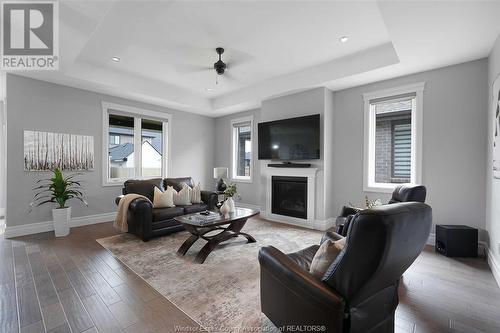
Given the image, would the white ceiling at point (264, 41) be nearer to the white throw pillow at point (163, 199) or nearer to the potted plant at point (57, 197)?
the potted plant at point (57, 197)

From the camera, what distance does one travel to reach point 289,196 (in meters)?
5.00

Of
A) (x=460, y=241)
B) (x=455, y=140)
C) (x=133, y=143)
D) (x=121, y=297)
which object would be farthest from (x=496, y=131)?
(x=133, y=143)

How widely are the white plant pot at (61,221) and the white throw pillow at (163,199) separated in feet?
4.73

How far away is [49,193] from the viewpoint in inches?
167

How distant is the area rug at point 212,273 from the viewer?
6.22 feet

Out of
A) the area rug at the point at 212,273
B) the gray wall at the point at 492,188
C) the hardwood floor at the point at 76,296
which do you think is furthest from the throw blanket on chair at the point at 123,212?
the gray wall at the point at 492,188

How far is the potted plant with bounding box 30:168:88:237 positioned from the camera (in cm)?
388

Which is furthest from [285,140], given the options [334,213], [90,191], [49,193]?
[49,193]

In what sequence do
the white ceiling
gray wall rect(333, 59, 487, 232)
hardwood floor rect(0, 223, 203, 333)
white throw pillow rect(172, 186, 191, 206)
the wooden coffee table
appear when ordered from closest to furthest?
hardwood floor rect(0, 223, 203, 333) < the white ceiling < the wooden coffee table < gray wall rect(333, 59, 487, 232) < white throw pillow rect(172, 186, 191, 206)

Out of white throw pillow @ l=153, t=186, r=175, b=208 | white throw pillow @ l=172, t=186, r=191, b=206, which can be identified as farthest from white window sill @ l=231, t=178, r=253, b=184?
white throw pillow @ l=153, t=186, r=175, b=208

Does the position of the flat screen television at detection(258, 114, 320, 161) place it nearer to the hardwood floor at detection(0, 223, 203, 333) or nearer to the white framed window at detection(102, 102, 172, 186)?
the white framed window at detection(102, 102, 172, 186)

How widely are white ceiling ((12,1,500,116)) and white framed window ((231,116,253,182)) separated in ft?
4.95

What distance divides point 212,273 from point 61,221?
3050 millimetres

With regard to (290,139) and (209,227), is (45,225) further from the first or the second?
(290,139)
